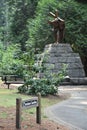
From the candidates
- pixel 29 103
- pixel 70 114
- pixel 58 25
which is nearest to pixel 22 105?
pixel 29 103

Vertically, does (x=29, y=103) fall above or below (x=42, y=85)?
above

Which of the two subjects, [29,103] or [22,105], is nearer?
[22,105]

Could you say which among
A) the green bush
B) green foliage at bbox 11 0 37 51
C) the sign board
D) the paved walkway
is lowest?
the paved walkway

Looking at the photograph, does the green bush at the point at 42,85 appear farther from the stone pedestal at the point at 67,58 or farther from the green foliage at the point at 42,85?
the stone pedestal at the point at 67,58

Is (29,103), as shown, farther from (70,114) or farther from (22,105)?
(70,114)

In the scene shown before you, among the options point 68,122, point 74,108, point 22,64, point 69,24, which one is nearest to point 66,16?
point 69,24

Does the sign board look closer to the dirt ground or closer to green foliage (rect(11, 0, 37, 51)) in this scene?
the dirt ground

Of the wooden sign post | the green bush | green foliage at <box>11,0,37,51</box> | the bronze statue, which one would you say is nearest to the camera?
the wooden sign post

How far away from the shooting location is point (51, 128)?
33.2 feet

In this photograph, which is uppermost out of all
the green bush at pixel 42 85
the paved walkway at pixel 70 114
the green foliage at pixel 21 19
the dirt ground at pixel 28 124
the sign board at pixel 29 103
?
the green foliage at pixel 21 19

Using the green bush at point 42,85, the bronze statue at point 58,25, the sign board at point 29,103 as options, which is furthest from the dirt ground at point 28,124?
the bronze statue at point 58,25

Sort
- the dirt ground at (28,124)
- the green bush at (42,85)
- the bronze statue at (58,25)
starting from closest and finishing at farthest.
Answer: the dirt ground at (28,124) < the green bush at (42,85) < the bronze statue at (58,25)

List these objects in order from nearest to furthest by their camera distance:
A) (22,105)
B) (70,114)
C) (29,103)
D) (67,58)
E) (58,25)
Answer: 1. (22,105)
2. (29,103)
3. (70,114)
4. (67,58)
5. (58,25)

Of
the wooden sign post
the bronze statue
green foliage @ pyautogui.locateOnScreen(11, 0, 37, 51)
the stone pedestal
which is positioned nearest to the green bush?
the wooden sign post
